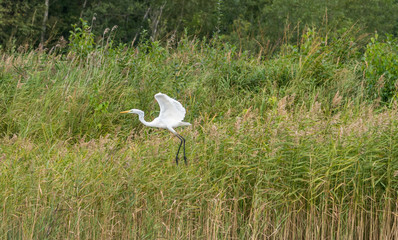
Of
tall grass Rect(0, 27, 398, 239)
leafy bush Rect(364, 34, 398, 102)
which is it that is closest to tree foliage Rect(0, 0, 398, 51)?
leafy bush Rect(364, 34, 398, 102)

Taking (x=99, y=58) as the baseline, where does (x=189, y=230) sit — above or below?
below

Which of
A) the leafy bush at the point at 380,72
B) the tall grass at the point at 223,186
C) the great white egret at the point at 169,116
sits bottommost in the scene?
the tall grass at the point at 223,186

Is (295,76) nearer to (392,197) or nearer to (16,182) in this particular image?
(392,197)

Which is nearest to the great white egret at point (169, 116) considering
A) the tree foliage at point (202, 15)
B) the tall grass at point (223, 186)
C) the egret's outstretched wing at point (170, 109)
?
the egret's outstretched wing at point (170, 109)

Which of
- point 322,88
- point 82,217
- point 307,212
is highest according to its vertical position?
point 322,88

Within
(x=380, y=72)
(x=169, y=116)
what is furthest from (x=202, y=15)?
(x=169, y=116)

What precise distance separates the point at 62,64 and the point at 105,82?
0.84 meters

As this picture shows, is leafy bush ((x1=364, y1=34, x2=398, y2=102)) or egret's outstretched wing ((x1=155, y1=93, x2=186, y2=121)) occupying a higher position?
leafy bush ((x1=364, y1=34, x2=398, y2=102))

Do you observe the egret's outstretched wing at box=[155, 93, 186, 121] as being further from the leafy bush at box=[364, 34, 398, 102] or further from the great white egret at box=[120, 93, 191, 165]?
the leafy bush at box=[364, 34, 398, 102]

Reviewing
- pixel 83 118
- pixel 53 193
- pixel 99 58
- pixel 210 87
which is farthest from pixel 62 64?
pixel 53 193

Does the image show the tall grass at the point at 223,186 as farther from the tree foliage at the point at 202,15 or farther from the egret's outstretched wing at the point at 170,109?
the tree foliage at the point at 202,15

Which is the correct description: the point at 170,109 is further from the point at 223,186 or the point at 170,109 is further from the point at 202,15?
the point at 202,15

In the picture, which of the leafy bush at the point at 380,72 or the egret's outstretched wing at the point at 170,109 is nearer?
the egret's outstretched wing at the point at 170,109

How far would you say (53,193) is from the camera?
12.9ft
